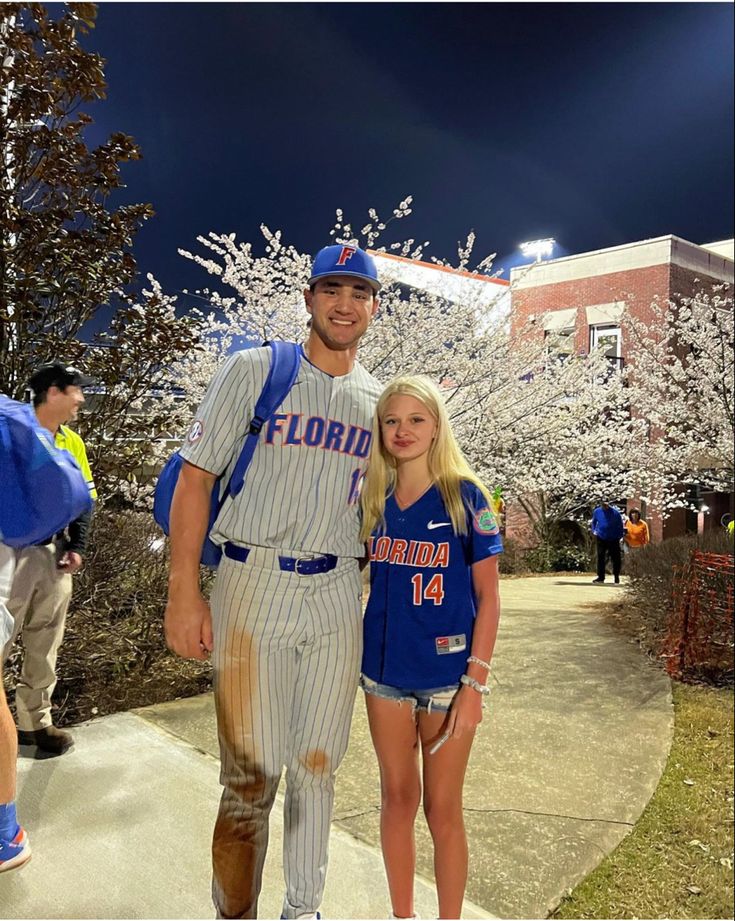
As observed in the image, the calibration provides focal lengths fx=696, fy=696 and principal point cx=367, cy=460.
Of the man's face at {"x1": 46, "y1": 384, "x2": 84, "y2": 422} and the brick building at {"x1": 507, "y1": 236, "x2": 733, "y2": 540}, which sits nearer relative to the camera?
the man's face at {"x1": 46, "y1": 384, "x2": 84, "y2": 422}

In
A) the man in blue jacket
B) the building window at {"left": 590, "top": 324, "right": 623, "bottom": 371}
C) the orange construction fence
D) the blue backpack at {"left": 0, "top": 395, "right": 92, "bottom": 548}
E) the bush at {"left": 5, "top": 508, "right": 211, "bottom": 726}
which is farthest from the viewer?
the building window at {"left": 590, "top": 324, "right": 623, "bottom": 371}

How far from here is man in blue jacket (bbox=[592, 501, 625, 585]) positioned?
468 inches

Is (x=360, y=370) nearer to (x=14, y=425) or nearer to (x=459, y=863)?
(x=14, y=425)

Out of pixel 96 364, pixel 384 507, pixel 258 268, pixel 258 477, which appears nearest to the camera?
pixel 258 477

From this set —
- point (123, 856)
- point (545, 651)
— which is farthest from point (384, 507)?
point (545, 651)

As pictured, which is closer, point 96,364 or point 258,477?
point 258,477

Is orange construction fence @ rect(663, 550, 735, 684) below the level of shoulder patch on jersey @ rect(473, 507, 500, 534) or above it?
below

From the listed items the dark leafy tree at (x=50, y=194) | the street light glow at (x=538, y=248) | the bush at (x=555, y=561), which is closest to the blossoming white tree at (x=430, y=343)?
the dark leafy tree at (x=50, y=194)

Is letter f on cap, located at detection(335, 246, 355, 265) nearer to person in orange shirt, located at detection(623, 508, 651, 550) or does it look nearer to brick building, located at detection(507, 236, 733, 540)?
person in orange shirt, located at detection(623, 508, 651, 550)

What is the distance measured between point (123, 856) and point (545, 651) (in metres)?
4.93

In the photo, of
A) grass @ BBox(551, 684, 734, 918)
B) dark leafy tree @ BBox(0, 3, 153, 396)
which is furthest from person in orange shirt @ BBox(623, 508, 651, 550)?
dark leafy tree @ BBox(0, 3, 153, 396)

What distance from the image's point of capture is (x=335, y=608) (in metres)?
2.04

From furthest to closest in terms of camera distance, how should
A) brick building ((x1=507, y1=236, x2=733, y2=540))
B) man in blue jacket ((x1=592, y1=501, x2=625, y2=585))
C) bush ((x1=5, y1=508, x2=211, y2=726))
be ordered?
brick building ((x1=507, y1=236, x2=733, y2=540)) < man in blue jacket ((x1=592, y1=501, x2=625, y2=585)) < bush ((x1=5, y1=508, x2=211, y2=726))

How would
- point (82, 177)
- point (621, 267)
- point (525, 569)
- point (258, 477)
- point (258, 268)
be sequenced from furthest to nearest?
A: 1. point (621, 267)
2. point (525, 569)
3. point (258, 268)
4. point (82, 177)
5. point (258, 477)
